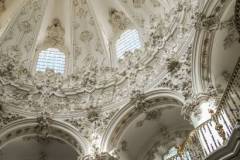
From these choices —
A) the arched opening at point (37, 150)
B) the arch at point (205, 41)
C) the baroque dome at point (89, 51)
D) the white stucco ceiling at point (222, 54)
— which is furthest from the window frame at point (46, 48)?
the white stucco ceiling at point (222, 54)

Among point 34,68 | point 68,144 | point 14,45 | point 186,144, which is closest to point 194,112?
point 186,144

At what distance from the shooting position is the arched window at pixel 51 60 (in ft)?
64.8

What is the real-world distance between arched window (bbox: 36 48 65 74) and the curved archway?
17.8ft

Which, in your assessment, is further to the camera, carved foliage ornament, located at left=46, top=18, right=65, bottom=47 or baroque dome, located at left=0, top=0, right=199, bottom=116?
carved foliage ornament, located at left=46, top=18, right=65, bottom=47

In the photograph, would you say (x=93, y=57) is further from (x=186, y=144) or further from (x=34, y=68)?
(x=186, y=144)

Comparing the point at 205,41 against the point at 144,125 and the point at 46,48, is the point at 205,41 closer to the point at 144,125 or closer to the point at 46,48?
the point at 144,125

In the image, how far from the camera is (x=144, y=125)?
16781 millimetres

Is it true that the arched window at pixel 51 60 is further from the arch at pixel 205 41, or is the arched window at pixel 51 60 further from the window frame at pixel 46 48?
the arch at pixel 205 41

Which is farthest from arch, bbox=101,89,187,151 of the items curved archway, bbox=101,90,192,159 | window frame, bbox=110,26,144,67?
window frame, bbox=110,26,144,67

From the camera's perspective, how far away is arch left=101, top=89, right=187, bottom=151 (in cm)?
1522

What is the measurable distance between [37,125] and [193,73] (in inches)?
298

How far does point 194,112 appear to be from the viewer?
13164 mm

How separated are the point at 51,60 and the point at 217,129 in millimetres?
11952

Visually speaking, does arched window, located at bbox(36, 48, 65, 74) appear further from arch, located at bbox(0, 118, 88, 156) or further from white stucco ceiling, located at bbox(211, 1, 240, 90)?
white stucco ceiling, located at bbox(211, 1, 240, 90)
